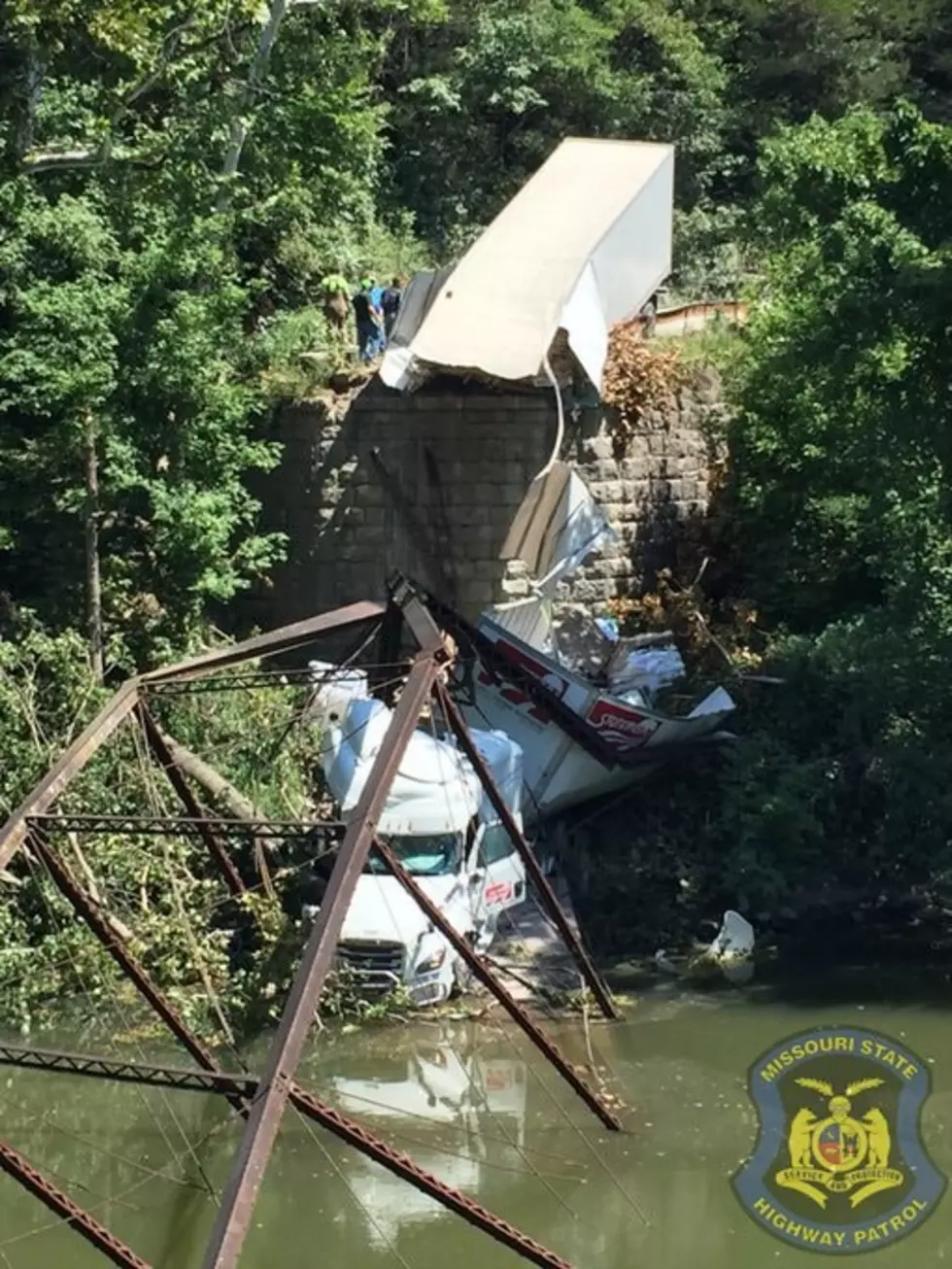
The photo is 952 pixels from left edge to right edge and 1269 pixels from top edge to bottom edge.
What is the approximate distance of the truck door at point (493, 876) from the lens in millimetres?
13781

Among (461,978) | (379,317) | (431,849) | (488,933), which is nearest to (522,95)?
(379,317)

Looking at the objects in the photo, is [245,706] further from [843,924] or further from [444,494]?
[843,924]

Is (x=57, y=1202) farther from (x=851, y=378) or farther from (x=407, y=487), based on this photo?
(x=407, y=487)

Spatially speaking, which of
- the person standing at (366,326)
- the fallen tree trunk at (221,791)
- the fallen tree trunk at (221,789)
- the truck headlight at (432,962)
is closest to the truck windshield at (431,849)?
the truck headlight at (432,962)

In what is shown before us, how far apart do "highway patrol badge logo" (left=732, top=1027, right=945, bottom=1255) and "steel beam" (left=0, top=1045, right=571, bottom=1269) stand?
8.05 ft

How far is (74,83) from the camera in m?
18.1

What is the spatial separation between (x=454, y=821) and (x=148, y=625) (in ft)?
15.7

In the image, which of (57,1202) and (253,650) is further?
(253,650)

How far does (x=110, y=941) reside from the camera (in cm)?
1023

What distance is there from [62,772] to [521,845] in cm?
328

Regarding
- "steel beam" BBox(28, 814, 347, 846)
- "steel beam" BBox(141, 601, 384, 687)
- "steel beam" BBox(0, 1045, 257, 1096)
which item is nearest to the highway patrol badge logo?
"steel beam" BBox(28, 814, 347, 846)

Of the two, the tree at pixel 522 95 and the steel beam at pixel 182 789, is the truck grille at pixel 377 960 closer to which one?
the steel beam at pixel 182 789

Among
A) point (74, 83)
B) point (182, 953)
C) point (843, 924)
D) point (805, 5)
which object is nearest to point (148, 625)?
point (182, 953)

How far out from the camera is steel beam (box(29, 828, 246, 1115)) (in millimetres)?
9477
